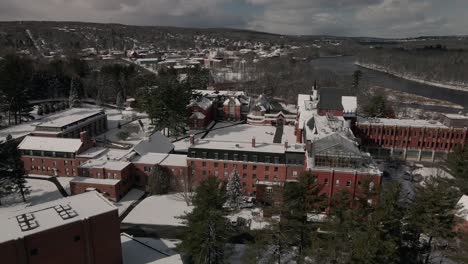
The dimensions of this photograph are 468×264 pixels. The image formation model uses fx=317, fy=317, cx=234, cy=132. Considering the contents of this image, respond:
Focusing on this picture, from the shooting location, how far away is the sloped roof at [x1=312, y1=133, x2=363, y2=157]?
35.6 metres

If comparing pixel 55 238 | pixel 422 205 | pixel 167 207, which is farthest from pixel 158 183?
pixel 422 205

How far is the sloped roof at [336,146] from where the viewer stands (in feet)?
117

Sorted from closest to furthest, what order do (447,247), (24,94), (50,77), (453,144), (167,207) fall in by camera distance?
(447,247) < (167,207) < (453,144) < (24,94) < (50,77)

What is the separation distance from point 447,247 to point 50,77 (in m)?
103

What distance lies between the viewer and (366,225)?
2177cm

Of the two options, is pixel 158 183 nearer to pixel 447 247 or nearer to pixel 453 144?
pixel 447 247

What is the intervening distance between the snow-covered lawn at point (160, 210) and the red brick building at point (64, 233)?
9285 millimetres

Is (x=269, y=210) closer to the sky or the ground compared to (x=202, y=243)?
closer to the sky

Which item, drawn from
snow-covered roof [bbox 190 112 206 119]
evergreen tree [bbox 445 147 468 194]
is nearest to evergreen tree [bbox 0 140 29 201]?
snow-covered roof [bbox 190 112 206 119]

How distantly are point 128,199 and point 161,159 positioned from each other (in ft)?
22.6

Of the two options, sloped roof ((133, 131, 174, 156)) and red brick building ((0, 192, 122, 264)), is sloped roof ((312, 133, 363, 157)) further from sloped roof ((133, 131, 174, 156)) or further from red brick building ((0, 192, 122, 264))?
sloped roof ((133, 131, 174, 156))

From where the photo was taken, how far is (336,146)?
35.7 meters

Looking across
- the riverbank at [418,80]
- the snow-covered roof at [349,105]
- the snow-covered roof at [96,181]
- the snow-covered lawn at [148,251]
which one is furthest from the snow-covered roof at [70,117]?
the riverbank at [418,80]

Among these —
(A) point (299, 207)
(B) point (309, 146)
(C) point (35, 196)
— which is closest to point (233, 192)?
(B) point (309, 146)
